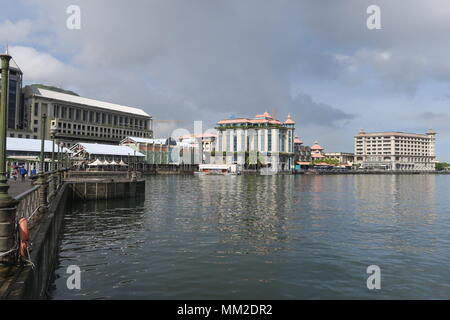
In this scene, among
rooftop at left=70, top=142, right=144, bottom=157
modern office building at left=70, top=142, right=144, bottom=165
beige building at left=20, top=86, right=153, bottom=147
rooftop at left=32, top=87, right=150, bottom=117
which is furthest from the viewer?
rooftop at left=32, top=87, right=150, bottom=117

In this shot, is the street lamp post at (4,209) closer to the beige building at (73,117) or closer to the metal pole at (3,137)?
the metal pole at (3,137)

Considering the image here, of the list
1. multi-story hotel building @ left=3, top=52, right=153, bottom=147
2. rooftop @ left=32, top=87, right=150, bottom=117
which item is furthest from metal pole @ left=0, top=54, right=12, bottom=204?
rooftop @ left=32, top=87, right=150, bottom=117

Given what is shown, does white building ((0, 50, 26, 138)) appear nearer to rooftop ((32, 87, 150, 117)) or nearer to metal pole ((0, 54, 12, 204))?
rooftop ((32, 87, 150, 117))

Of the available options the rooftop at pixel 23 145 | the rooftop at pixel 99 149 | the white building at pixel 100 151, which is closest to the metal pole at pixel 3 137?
the rooftop at pixel 23 145

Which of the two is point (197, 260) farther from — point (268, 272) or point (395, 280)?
point (395, 280)

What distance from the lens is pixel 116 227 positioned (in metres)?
29.1

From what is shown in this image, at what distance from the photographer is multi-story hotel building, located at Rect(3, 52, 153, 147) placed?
147500 millimetres

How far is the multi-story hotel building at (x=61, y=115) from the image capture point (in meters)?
148

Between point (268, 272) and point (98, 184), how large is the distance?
34.9 meters

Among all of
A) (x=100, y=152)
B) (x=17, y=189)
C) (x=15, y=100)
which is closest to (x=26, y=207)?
(x=17, y=189)

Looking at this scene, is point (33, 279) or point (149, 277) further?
point (149, 277)

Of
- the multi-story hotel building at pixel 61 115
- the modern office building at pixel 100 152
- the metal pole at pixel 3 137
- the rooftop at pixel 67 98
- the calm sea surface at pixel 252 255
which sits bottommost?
the calm sea surface at pixel 252 255
